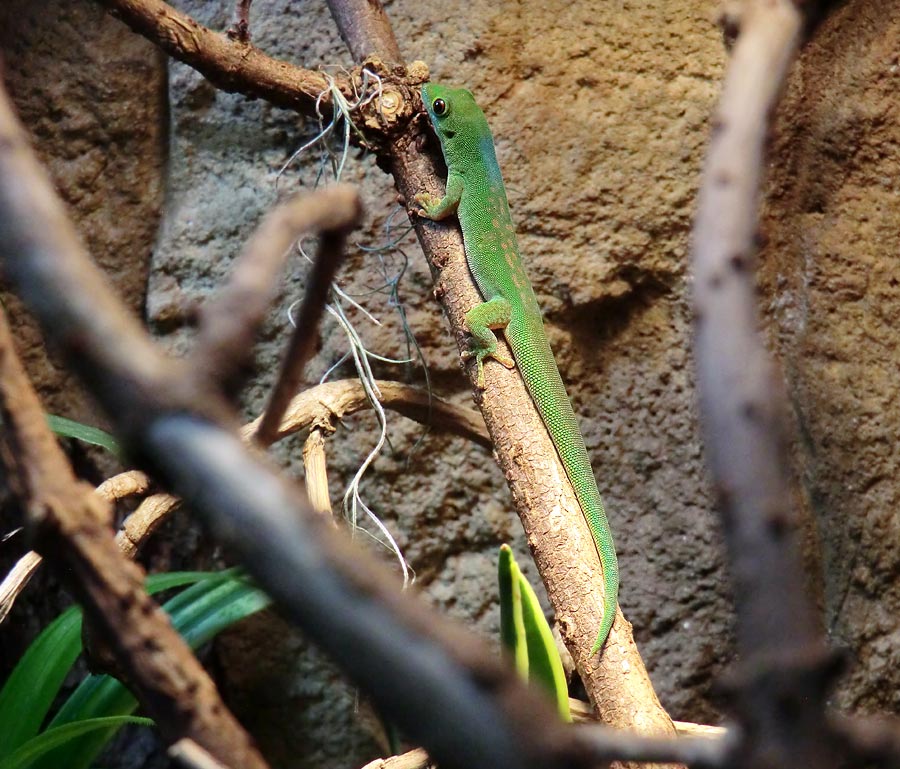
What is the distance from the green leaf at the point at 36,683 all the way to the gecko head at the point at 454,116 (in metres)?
1.60

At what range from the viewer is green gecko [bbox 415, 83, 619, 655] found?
6.30 ft

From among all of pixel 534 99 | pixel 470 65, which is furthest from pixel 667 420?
pixel 470 65

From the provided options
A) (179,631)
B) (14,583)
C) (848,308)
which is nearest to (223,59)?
(14,583)

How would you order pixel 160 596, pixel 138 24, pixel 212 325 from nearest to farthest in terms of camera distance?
pixel 212 325 → pixel 138 24 → pixel 160 596

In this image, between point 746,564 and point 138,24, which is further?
point 138,24

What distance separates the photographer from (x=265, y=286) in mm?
598

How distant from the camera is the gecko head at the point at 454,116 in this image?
2.15 m

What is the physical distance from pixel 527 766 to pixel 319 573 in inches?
6.5

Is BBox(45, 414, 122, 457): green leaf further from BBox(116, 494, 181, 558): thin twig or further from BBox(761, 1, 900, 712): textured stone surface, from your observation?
BBox(761, 1, 900, 712): textured stone surface

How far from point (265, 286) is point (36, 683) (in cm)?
179

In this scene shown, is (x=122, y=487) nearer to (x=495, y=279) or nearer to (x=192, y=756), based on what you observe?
(x=495, y=279)

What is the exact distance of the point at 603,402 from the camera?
2527mm

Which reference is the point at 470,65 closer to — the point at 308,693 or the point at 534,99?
the point at 534,99

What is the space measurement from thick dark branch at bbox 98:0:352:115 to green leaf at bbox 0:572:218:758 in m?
1.41
